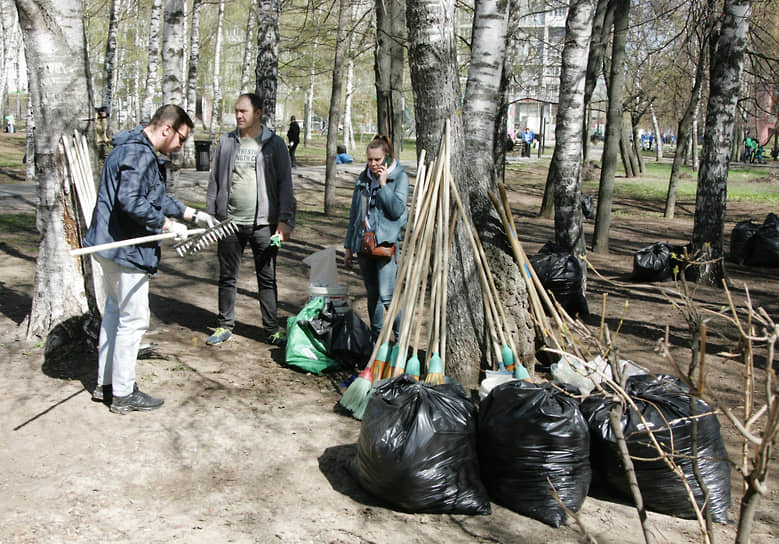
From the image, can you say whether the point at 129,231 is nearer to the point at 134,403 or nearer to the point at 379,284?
the point at 134,403

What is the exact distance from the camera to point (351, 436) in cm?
412

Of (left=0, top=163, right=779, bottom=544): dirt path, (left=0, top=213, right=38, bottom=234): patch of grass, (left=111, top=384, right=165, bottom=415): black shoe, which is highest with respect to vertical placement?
(left=0, top=213, right=38, bottom=234): patch of grass

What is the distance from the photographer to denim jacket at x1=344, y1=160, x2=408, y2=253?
5008 millimetres

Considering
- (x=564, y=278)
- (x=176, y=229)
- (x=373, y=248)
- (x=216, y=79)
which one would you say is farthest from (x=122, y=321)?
(x=216, y=79)

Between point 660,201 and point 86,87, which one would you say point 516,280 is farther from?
point 660,201

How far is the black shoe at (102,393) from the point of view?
4.25 metres

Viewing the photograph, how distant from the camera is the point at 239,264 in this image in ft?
18.4

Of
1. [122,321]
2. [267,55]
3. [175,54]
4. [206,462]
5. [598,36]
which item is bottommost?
[206,462]

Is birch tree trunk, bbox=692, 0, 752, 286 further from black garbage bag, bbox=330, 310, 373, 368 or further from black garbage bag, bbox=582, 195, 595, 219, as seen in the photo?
black garbage bag, bbox=582, 195, 595, 219

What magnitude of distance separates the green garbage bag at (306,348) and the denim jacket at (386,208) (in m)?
0.64

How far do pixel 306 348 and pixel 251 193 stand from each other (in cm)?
125

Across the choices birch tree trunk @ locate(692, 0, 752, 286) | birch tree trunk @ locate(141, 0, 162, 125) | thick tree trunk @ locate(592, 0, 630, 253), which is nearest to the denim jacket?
birch tree trunk @ locate(692, 0, 752, 286)

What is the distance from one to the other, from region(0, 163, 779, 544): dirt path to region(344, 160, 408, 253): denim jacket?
108cm

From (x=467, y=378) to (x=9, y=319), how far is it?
3.53 meters
